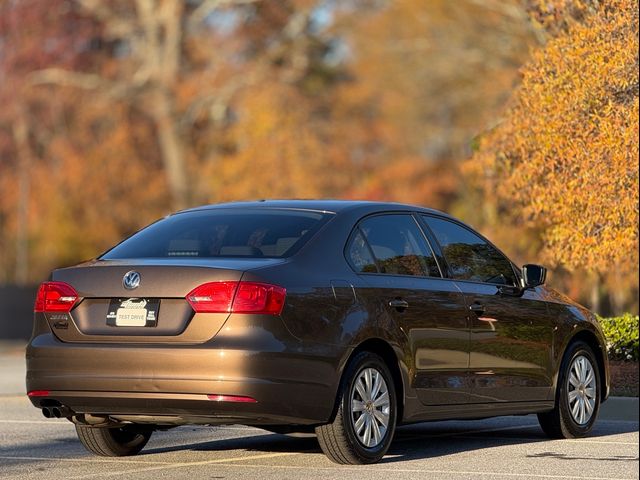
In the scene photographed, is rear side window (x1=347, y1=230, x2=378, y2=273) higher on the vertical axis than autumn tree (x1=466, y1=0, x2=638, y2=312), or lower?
lower

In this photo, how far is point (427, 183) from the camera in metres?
61.3

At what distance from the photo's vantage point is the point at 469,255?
11.4m

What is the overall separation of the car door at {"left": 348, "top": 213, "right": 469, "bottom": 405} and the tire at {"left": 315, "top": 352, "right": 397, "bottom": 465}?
0.95 ft

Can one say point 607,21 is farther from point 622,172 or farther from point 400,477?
point 400,477

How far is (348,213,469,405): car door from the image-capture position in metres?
10.2

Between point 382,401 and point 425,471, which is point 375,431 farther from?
point 425,471

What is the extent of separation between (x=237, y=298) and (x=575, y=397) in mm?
3811

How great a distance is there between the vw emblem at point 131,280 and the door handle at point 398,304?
165 centimetres

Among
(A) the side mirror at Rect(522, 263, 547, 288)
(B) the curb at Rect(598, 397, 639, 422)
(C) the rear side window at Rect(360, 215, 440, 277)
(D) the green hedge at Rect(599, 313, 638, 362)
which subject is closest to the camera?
(C) the rear side window at Rect(360, 215, 440, 277)

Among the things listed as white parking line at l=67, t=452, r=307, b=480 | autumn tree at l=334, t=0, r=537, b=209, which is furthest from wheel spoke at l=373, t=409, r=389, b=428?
autumn tree at l=334, t=0, r=537, b=209

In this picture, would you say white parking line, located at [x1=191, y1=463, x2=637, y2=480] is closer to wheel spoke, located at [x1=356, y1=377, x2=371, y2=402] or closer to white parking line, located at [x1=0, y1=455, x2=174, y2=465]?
wheel spoke, located at [x1=356, y1=377, x2=371, y2=402]

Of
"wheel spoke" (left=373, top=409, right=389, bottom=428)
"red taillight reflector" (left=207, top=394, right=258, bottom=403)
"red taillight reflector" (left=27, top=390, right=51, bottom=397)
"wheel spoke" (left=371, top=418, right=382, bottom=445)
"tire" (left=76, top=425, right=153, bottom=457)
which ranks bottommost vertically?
"tire" (left=76, top=425, right=153, bottom=457)

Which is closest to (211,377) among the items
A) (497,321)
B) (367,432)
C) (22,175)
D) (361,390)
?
(361,390)

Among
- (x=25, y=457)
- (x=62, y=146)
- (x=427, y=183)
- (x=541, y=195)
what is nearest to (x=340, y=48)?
(x=427, y=183)
